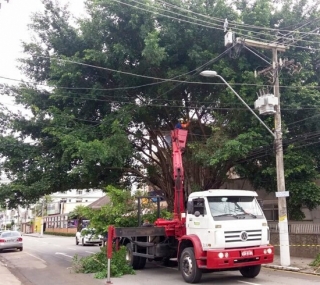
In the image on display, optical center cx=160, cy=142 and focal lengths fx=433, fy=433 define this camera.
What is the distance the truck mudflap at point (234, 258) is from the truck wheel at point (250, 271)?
0.85 m

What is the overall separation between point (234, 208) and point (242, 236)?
0.93m

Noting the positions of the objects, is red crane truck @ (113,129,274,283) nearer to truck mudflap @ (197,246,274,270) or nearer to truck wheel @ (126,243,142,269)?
truck mudflap @ (197,246,274,270)

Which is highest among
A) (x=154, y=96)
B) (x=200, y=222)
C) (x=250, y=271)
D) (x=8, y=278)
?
(x=154, y=96)

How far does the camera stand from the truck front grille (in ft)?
39.9

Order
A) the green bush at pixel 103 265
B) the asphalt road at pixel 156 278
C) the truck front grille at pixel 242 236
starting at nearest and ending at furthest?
1. the truck front grille at pixel 242 236
2. the asphalt road at pixel 156 278
3. the green bush at pixel 103 265

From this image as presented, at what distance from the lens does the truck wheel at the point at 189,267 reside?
12375mm

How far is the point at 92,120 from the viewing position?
927 inches

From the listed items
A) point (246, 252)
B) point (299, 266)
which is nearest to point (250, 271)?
point (246, 252)

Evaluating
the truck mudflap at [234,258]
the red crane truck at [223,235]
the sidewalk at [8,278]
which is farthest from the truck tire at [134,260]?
the truck mudflap at [234,258]

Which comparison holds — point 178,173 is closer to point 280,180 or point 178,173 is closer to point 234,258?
point 280,180

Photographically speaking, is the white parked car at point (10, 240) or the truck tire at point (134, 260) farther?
the white parked car at point (10, 240)

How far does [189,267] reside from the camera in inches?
500

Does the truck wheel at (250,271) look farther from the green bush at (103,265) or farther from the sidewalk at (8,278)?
the sidewalk at (8,278)

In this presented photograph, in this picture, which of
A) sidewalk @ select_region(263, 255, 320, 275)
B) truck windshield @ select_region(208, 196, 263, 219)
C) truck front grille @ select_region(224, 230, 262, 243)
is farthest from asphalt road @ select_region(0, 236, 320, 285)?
truck windshield @ select_region(208, 196, 263, 219)
